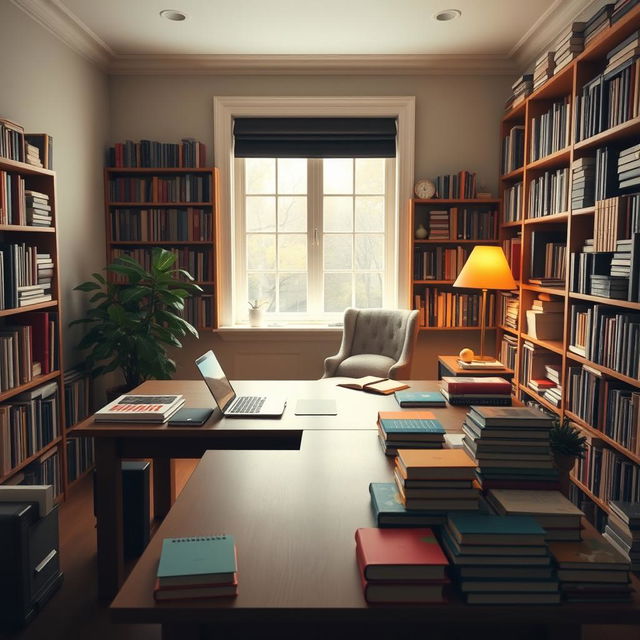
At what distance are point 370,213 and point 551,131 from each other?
1.76 meters

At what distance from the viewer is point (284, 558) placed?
1.29 meters

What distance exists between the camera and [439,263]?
15.9ft

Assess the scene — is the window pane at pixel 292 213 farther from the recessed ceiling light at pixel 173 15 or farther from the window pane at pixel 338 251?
the recessed ceiling light at pixel 173 15

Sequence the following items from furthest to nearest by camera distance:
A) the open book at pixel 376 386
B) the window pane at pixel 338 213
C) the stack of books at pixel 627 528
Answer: the window pane at pixel 338 213
the open book at pixel 376 386
the stack of books at pixel 627 528

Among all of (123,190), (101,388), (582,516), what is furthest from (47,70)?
(582,516)

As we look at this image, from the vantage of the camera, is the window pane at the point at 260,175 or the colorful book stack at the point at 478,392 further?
the window pane at the point at 260,175

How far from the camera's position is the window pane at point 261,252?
5121 millimetres

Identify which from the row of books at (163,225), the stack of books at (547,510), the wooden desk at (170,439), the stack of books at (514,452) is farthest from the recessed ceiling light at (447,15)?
the stack of books at (547,510)

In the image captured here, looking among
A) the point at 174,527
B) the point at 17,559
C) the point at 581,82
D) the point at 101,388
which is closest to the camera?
the point at 174,527

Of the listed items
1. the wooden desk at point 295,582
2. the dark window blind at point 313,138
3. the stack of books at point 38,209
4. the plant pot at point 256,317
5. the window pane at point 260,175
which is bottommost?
the wooden desk at point 295,582

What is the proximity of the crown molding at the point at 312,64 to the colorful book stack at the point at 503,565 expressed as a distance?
14.0 ft

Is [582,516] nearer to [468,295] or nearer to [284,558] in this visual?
[284,558]

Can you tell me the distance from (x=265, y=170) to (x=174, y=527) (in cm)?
403

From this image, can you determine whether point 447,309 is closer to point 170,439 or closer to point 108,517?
point 170,439
